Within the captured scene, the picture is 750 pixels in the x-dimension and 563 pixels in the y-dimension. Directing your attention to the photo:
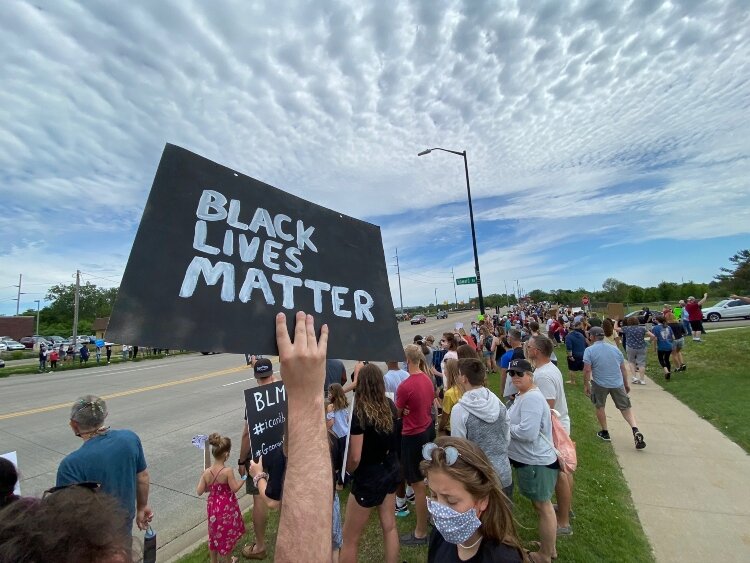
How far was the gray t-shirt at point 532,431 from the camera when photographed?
3426mm

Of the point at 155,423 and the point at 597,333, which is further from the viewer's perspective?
the point at 155,423

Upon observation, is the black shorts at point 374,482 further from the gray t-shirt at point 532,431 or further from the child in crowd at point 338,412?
the gray t-shirt at point 532,431

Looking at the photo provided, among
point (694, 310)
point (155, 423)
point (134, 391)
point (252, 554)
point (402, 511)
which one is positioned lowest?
point (402, 511)

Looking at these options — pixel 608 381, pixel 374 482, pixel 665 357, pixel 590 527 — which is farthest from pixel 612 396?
pixel 665 357

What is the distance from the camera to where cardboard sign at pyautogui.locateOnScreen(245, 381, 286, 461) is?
10.4 feet

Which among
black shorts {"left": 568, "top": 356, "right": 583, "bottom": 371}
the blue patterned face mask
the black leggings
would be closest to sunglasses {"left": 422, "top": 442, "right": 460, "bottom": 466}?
the blue patterned face mask

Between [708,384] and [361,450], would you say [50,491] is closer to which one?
[361,450]

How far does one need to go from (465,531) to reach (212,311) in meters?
1.67

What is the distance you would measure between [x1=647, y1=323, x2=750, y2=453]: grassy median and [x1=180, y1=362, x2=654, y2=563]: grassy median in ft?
8.95

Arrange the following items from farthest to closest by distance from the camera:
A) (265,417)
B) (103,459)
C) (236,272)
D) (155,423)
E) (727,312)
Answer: (727,312), (155,423), (265,417), (103,459), (236,272)

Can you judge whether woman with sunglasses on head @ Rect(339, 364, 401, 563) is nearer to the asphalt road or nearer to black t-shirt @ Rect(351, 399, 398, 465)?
black t-shirt @ Rect(351, 399, 398, 465)

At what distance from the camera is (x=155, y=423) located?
8.85 meters

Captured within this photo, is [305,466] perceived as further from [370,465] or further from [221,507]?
[221,507]

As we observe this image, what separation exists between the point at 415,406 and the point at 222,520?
6.73 feet
